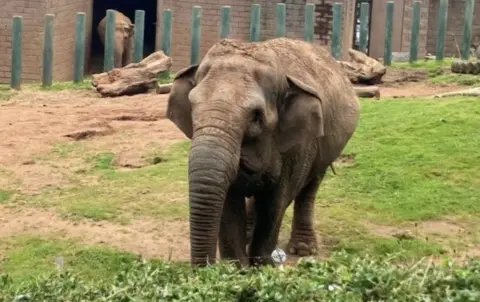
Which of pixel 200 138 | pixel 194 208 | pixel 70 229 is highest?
pixel 200 138

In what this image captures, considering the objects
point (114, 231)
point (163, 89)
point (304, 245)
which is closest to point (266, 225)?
point (304, 245)

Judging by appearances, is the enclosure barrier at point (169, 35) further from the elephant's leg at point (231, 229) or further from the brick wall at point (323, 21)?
the elephant's leg at point (231, 229)

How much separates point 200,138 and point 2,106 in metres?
8.59

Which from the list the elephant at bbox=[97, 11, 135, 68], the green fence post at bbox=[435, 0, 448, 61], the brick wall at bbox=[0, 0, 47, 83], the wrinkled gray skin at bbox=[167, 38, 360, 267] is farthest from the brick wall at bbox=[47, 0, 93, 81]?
the wrinkled gray skin at bbox=[167, 38, 360, 267]

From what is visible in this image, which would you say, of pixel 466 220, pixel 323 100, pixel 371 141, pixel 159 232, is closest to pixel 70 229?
pixel 159 232

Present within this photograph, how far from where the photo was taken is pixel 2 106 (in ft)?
46.5

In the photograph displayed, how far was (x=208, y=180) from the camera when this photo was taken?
607 cm

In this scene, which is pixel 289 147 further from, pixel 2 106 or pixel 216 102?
pixel 2 106

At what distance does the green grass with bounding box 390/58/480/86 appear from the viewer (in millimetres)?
16016

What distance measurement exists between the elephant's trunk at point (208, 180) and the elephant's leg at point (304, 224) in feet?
6.77

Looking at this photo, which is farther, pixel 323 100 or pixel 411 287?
pixel 323 100

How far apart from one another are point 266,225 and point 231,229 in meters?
0.28

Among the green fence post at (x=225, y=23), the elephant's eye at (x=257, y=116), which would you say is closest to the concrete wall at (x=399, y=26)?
the green fence post at (x=225, y=23)

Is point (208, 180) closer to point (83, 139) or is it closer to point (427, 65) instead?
point (83, 139)
